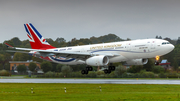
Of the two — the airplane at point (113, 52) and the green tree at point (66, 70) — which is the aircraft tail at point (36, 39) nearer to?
the airplane at point (113, 52)

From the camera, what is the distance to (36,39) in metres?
61.2

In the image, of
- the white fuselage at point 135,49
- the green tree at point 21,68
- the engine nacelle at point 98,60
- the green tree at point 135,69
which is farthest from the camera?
the green tree at point 21,68

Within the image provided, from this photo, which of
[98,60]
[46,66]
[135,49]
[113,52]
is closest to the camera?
[135,49]

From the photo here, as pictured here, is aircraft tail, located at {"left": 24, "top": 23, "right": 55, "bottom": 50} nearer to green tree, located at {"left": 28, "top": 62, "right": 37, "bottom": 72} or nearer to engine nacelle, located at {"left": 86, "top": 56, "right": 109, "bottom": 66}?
engine nacelle, located at {"left": 86, "top": 56, "right": 109, "bottom": 66}

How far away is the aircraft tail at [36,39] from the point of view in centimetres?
6101

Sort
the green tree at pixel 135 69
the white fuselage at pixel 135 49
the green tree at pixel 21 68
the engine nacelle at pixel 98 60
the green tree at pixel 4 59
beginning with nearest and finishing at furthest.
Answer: the white fuselage at pixel 135 49
the engine nacelle at pixel 98 60
the green tree at pixel 135 69
the green tree at pixel 21 68
the green tree at pixel 4 59

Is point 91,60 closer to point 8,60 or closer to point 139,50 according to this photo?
point 139,50

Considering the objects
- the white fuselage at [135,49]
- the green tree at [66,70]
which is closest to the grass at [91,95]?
the white fuselage at [135,49]

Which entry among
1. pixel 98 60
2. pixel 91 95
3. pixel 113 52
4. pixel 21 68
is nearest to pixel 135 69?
pixel 113 52

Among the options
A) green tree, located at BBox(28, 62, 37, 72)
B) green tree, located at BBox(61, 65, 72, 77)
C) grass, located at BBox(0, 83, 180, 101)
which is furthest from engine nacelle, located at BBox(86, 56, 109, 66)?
green tree, located at BBox(28, 62, 37, 72)

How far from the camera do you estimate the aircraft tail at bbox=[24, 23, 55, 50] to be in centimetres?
6101

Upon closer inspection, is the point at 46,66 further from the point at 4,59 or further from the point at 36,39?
the point at 36,39

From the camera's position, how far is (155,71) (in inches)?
3209

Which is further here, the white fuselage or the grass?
the white fuselage
